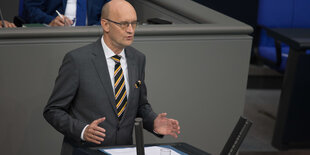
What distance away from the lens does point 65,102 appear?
2371 millimetres

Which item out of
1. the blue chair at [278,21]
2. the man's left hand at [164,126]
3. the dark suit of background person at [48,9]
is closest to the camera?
the man's left hand at [164,126]

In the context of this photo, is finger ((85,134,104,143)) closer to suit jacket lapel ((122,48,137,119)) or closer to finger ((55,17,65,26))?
suit jacket lapel ((122,48,137,119))

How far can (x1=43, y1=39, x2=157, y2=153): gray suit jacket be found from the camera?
7.77 ft

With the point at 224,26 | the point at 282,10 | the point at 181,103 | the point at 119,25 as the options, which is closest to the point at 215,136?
the point at 181,103

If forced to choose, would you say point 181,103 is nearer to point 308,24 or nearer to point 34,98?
point 34,98

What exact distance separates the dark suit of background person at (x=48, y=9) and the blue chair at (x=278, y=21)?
1.79 metres

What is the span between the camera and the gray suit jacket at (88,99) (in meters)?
2.37

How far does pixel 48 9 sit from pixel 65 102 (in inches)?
77.5

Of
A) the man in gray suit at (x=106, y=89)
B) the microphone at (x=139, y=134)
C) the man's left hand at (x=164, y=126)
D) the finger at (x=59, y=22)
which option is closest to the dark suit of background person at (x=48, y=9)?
the finger at (x=59, y=22)

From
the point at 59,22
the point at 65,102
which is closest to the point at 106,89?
the point at 65,102

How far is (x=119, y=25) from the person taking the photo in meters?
2.35

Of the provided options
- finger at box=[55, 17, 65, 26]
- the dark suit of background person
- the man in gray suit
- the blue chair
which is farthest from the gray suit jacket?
the blue chair

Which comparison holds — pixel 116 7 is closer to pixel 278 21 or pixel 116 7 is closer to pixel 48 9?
pixel 48 9

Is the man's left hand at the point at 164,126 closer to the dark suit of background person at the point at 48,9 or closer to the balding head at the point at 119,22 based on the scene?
the balding head at the point at 119,22
